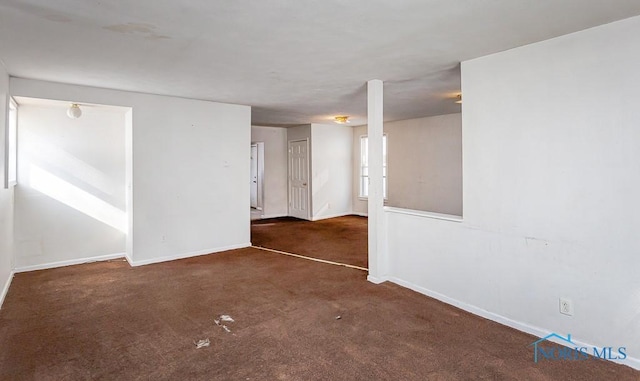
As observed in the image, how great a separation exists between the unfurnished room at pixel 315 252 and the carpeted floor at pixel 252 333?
22mm

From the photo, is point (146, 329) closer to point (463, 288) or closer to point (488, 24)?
point (463, 288)

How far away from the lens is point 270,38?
2.63 m

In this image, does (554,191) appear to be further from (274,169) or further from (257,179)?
(257,179)

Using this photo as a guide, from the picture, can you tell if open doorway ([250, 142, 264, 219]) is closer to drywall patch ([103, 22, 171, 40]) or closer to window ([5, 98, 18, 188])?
window ([5, 98, 18, 188])

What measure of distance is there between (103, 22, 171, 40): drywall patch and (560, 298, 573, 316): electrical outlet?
3556mm

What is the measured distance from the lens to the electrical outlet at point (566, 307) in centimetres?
250

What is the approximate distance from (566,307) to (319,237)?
416 centimetres

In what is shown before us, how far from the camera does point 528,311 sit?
2.72 meters

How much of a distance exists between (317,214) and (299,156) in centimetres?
149

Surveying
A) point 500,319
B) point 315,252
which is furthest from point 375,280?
point 315,252

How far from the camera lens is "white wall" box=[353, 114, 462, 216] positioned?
6574mm

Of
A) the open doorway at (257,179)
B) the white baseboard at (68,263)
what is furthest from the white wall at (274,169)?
the white baseboard at (68,263)

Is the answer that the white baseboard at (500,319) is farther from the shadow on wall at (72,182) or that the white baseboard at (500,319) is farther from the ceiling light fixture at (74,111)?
the ceiling light fixture at (74,111)
